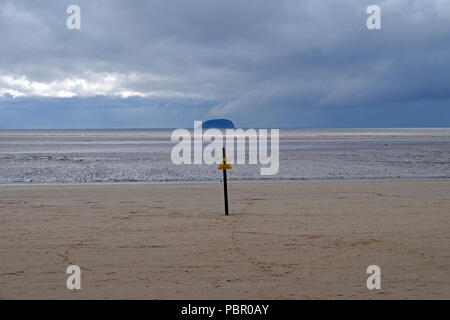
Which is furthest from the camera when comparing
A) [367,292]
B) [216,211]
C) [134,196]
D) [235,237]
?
[134,196]

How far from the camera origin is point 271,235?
955 cm

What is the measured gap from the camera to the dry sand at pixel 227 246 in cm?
640

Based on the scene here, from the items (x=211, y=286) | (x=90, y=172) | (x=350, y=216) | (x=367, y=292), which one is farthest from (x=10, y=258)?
(x=90, y=172)

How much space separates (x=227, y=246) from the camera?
341 inches

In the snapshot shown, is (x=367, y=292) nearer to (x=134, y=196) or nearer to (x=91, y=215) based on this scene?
(x=91, y=215)

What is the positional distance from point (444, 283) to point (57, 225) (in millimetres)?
8039

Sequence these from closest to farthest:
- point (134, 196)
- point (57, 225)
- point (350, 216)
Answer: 1. point (57, 225)
2. point (350, 216)
3. point (134, 196)

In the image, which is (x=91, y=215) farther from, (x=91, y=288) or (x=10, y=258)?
(x=91, y=288)

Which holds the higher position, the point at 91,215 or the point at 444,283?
the point at 91,215

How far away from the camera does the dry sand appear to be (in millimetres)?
6398

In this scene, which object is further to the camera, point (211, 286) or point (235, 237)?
point (235, 237)

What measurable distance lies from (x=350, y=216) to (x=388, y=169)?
16.7 metres
